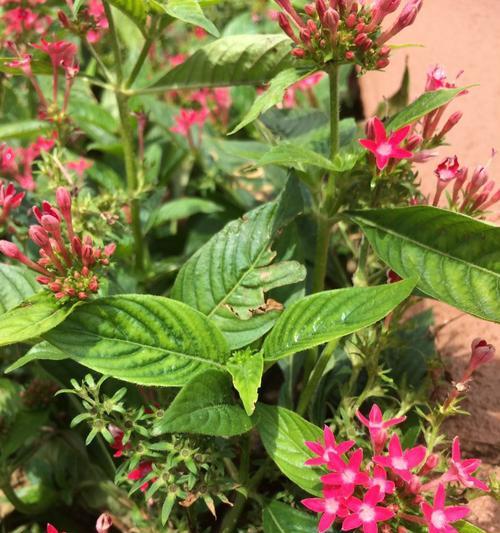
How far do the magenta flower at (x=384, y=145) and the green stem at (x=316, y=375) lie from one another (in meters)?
0.38

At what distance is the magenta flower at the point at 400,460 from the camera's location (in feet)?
3.60

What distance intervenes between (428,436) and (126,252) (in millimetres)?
950

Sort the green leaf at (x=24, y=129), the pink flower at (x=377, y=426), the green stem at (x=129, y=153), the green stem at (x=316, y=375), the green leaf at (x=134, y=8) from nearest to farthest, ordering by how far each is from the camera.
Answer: the pink flower at (x=377, y=426) < the green stem at (x=316, y=375) < the green leaf at (x=134, y=8) < the green stem at (x=129, y=153) < the green leaf at (x=24, y=129)

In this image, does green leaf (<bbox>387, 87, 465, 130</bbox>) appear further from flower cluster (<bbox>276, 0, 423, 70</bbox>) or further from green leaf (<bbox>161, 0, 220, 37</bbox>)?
green leaf (<bbox>161, 0, 220, 37</bbox>)

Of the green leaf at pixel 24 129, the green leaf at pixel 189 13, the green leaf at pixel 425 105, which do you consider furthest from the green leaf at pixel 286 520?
the green leaf at pixel 24 129

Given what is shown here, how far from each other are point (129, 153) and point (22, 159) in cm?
67

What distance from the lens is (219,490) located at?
1304mm

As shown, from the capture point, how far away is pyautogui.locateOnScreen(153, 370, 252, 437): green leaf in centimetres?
117

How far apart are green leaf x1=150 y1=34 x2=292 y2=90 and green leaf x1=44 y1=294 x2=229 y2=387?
0.70m

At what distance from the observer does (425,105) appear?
1317 millimetres

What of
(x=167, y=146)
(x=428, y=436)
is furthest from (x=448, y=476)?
(x=167, y=146)

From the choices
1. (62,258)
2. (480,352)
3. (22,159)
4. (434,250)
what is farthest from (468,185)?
(22,159)

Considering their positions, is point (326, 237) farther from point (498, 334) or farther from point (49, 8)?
point (49, 8)

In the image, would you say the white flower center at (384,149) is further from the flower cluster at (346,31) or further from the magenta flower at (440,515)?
the magenta flower at (440,515)
